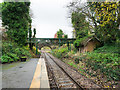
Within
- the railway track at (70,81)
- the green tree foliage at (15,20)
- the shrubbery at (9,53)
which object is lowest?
the railway track at (70,81)

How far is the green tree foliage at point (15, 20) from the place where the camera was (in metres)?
14.2

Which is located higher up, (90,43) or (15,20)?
(15,20)

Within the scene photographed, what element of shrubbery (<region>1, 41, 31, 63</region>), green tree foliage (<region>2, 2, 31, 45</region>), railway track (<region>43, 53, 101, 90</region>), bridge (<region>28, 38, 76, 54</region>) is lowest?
railway track (<region>43, 53, 101, 90</region>)

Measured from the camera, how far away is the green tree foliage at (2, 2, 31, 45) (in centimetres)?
1420

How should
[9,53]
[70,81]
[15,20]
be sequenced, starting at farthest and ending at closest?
[15,20] → [9,53] → [70,81]

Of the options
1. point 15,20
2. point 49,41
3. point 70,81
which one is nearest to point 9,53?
point 15,20

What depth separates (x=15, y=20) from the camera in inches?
589

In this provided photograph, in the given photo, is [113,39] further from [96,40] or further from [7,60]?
[7,60]

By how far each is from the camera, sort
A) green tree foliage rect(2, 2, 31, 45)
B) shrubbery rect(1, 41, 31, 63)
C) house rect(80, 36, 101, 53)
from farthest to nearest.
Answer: house rect(80, 36, 101, 53)
green tree foliage rect(2, 2, 31, 45)
shrubbery rect(1, 41, 31, 63)

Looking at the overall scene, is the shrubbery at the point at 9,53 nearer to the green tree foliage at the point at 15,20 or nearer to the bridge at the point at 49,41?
the green tree foliage at the point at 15,20

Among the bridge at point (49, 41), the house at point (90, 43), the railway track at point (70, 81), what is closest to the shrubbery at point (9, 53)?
the railway track at point (70, 81)

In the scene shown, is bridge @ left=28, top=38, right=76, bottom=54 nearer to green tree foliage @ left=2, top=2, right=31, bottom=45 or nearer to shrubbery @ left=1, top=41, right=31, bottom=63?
green tree foliage @ left=2, top=2, right=31, bottom=45

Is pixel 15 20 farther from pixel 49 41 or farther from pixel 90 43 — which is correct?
pixel 90 43

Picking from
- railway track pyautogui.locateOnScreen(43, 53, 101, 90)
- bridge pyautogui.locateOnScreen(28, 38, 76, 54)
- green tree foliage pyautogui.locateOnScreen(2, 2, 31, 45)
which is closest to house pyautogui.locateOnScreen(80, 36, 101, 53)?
bridge pyautogui.locateOnScreen(28, 38, 76, 54)
